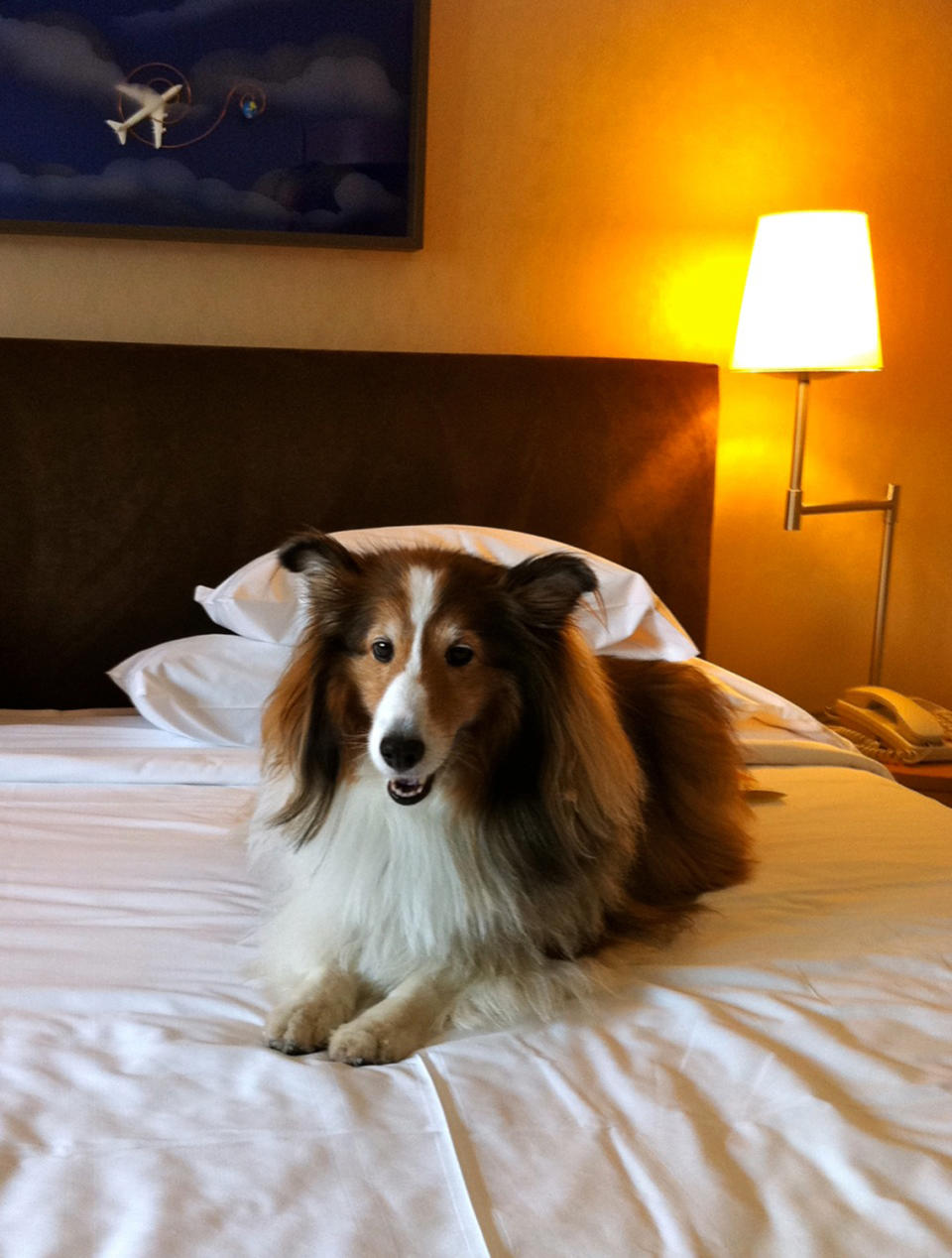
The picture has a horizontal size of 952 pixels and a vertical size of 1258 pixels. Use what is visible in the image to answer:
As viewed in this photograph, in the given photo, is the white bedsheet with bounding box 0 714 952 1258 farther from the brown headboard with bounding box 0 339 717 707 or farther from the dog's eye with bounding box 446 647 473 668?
the brown headboard with bounding box 0 339 717 707

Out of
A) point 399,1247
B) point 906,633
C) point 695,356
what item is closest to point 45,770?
point 399,1247

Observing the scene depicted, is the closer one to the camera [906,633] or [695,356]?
[695,356]

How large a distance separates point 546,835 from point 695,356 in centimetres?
221

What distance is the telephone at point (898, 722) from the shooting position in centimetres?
306

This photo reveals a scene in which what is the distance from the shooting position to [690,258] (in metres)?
3.50

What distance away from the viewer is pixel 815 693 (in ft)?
12.6

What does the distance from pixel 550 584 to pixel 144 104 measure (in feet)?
6.87

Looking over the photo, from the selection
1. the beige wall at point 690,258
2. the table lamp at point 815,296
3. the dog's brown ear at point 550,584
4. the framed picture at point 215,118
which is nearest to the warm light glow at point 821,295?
the table lamp at point 815,296

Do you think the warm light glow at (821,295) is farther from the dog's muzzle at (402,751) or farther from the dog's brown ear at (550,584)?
the dog's muzzle at (402,751)

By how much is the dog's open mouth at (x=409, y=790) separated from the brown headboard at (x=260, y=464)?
5.18ft

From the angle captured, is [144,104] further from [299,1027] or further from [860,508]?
[299,1027]

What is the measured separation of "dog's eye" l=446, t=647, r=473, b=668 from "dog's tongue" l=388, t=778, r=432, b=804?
0.17 m

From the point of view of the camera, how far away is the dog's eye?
5.42ft

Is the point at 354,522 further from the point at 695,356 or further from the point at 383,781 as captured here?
the point at 383,781
